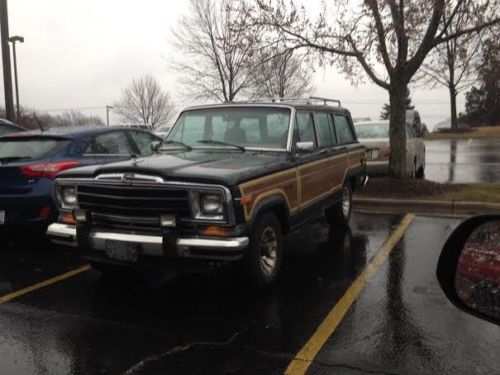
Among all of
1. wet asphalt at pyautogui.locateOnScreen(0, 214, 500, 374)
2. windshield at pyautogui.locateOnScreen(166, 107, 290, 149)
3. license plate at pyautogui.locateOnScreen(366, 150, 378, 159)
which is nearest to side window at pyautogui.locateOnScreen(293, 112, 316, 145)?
windshield at pyautogui.locateOnScreen(166, 107, 290, 149)

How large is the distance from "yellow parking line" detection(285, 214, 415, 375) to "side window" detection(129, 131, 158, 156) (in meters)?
3.89

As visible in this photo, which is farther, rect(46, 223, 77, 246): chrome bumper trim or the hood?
rect(46, 223, 77, 246): chrome bumper trim

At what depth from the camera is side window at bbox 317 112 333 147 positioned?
261 inches

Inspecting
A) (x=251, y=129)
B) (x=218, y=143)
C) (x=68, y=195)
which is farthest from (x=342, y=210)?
(x=68, y=195)

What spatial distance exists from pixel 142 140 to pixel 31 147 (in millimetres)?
1797

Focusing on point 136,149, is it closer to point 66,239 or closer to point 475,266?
point 66,239

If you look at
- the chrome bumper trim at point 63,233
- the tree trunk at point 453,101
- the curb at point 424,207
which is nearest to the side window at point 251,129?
the chrome bumper trim at point 63,233

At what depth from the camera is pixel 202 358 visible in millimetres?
3625

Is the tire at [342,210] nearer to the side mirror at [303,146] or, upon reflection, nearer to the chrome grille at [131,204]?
the side mirror at [303,146]

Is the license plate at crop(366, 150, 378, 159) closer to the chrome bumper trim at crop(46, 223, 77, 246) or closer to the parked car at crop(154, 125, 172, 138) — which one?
the parked car at crop(154, 125, 172, 138)

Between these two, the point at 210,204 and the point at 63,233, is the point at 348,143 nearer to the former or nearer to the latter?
the point at 210,204

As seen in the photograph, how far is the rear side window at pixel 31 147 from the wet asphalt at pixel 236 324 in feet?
4.94

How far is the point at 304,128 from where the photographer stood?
6.06 meters

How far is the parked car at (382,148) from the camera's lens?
11.0 m
